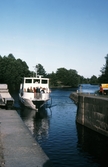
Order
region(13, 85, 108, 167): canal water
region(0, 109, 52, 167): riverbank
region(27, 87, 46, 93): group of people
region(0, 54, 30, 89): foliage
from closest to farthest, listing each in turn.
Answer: region(0, 109, 52, 167): riverbank
region(13, 85, 108, 167): canal water
region(27, 87, 46, 93): group of people
region(0, 54, 30, 89): foliage

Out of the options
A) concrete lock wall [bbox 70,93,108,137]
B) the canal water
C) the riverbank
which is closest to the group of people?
concrete lock wall [bbox 70,93,108,137]

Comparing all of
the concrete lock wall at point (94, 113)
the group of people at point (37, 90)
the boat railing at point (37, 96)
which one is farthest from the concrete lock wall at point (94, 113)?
the group of people at point (37, 90)

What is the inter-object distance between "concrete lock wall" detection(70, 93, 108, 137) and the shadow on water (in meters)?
0.59

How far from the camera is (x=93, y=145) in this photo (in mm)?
18219

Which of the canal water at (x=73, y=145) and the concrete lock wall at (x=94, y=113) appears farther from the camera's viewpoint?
the concrete lock wall at (x=94, y=113)

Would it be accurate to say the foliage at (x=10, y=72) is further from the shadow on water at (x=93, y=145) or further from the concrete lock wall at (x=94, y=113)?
the shadow on water at (x=93, y=145)

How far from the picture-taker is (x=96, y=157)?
15.6m

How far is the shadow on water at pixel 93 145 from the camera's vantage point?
15.4 m

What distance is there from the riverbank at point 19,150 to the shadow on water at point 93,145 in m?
A: 4.32

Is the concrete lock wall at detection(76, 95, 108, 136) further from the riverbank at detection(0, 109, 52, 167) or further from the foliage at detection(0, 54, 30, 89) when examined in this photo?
the foliage at detection(0, 54, 30, 89)

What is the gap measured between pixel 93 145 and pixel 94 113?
4012 millimetres

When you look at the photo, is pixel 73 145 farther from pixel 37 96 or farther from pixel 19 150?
pixel 37 96

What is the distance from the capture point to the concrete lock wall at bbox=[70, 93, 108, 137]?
19678mm

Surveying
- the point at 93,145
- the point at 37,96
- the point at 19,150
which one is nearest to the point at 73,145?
the point at 93,145
